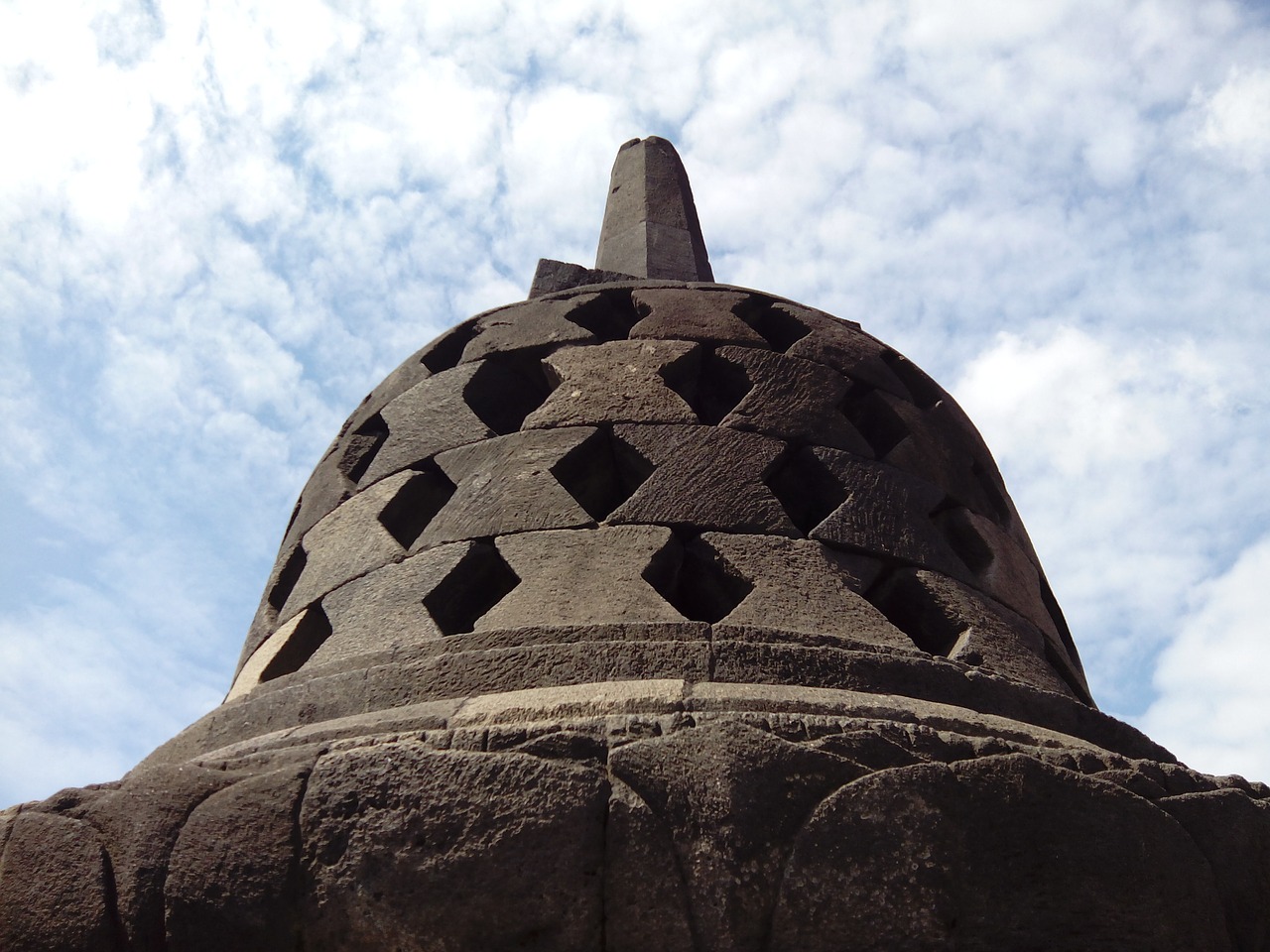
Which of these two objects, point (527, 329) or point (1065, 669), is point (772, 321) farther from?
point (1065, 669)

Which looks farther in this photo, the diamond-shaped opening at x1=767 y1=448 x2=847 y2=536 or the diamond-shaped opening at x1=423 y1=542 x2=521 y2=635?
the diamond-shaped opening at x1=767 y1=448 x2=847 y2=536

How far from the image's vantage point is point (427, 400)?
4113mm

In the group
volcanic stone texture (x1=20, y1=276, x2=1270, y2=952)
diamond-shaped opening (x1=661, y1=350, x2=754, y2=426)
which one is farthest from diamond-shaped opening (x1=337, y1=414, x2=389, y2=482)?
diamond-shaped opening (x1=661, y1=350, x2=754, y2=426)

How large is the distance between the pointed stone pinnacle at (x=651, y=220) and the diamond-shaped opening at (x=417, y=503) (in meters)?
2.18

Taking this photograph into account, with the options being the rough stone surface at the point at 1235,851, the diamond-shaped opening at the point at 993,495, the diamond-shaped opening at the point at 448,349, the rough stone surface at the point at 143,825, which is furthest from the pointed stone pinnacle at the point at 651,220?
the rough stone surface at the point at 143,825

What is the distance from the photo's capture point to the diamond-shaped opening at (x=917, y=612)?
3.32 meters

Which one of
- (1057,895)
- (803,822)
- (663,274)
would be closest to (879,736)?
(803,822)

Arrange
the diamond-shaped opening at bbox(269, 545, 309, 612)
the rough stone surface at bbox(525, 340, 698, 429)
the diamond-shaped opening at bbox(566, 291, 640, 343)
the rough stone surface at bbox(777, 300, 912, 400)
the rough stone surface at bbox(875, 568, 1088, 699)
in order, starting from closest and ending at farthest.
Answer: the rough stone surface at bbox(875, 568, 1088, 699), the rough stone surface at bbox(525, 340, 698, 429), the diamond-shaped opening at bbox(269, 545, 309, 612), the rough stone surface at bbox(777, 300, 912, 400), the diamond-shaped opening at bbox(566, 291, 640, 343)

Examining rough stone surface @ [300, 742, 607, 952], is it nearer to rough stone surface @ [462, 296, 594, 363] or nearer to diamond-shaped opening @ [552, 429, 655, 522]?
diamond-shaped opening @ [552, 429, 655, 522]

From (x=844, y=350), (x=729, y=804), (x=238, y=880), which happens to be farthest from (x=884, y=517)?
(x=238, y=880)

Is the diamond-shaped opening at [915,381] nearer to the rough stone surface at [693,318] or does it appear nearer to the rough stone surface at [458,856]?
the rough stone surface at [693,318]

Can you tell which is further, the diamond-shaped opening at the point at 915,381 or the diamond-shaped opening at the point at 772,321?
the diamond-shaped opening at the point at 915,381

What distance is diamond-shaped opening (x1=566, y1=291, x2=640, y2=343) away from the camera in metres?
4.28

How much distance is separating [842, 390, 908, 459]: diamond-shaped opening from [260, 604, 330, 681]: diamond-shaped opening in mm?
1802
